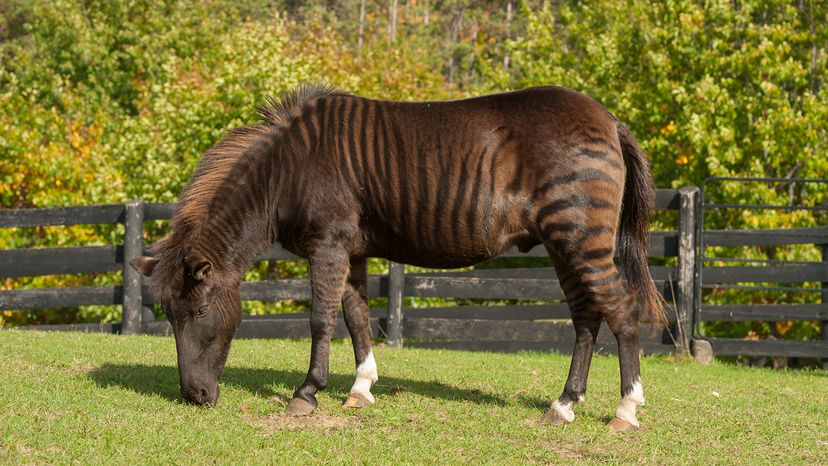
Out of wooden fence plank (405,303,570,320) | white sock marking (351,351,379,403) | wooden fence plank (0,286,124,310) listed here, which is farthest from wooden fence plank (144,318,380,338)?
white sock marking (351,351,379,403)

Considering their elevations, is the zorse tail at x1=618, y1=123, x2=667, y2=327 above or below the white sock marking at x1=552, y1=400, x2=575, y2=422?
above

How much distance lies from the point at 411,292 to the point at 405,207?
4.95m

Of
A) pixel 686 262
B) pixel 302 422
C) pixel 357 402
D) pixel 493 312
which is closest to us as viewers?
pixel 302 422

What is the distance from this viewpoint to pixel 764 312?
1097cm

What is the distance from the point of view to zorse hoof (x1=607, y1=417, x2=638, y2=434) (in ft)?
18.6

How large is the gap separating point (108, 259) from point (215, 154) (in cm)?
513

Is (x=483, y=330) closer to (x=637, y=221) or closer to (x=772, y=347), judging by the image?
(x=772, y=347)

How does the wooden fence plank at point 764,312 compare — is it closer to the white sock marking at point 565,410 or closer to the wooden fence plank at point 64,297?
the white sock marking at point 565,410

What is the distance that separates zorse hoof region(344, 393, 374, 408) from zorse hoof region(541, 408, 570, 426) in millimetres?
1141

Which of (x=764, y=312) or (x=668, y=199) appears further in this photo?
(x=764, y=312)

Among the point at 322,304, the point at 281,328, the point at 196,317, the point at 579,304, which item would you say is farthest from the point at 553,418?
the point at 281,328

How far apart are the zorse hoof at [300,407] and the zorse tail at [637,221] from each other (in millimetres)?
2332

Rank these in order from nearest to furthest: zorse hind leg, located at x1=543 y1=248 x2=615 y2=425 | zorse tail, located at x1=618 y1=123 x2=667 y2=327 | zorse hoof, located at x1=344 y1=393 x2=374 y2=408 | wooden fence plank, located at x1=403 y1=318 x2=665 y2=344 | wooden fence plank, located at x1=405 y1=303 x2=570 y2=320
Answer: zorse hind leg, located at x1=543 y1=248 x2=615 y2=425, zorse hoof, located at x1=344 y1=393 x2=374 y2=408, zorse tail, located at x1=618 y1=123 x2=667 y2=327, wooden fence plank, located at x1=403 y1=318 x2=665 y2=344, wooden fence plank, located at x1=405 y1=303 x2=570 y2=320

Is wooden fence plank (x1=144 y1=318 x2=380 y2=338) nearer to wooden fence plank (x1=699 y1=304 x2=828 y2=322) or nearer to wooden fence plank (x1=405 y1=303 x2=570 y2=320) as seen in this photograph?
wooden fence plank (x1=405 y1=303 x2=570 y2=320)
